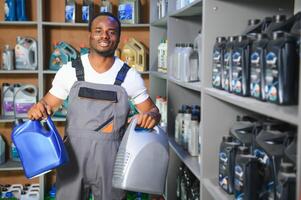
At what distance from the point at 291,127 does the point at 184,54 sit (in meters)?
1.07

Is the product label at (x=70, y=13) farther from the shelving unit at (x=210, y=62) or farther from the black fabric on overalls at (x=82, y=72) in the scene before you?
the shelving unit at (x=210, y=62)

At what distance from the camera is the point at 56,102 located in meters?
2.27

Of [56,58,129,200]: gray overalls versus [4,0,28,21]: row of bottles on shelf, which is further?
[4,0,28,21]: row of bottles on shelf

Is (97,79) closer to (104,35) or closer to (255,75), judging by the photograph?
(104,35)

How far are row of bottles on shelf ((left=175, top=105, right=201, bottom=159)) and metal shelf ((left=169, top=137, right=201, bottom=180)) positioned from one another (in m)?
0.03

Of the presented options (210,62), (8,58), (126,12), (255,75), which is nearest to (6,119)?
(8,58)

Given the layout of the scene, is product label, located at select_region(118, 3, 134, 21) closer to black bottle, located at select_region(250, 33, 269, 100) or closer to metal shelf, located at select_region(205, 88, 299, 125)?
metal shelf, located at select_region(205, 88, 299, 125)

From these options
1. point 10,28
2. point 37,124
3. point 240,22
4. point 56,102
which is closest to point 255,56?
point 240,22

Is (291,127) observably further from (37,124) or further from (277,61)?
(37,124)

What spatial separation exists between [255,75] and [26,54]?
2.70 m

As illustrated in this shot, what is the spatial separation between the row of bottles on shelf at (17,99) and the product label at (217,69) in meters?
2.28

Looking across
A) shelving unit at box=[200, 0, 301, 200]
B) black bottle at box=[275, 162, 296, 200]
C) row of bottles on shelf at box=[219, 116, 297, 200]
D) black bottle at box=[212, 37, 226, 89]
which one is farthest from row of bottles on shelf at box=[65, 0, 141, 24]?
black bottle at box=[275, 162, 296, 200]

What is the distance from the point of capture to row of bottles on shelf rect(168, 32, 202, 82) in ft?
7.39

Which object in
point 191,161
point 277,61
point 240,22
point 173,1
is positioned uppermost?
point 173,1
